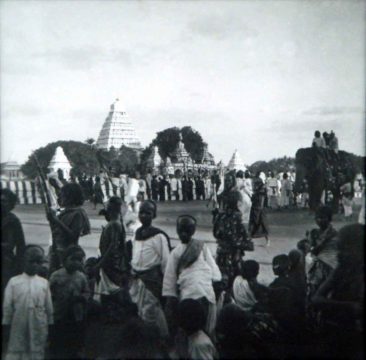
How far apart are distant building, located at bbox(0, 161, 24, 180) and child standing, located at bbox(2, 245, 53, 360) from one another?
3.07ft

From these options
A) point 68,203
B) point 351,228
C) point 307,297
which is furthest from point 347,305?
point 68,203

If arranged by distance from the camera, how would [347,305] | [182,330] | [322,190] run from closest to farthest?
1. [347,305]
2. [182,330]
3. [322,190]

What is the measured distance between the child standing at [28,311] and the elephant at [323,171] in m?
2.51

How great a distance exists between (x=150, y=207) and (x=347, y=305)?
206cm

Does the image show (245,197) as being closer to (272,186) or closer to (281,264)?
(272,186)

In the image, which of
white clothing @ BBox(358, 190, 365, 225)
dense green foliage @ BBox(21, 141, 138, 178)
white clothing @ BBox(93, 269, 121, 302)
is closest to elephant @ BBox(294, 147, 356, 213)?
white clothing @ BBox(358, 190, 365, 225)

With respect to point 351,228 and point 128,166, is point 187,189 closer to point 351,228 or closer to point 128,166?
point 128,166

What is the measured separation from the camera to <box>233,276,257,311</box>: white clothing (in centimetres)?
572

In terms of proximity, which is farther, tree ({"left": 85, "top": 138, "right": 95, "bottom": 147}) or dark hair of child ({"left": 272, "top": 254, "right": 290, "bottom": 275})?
tree ({"left": 85, "top": 138, "right": 95, "bottom": 147})

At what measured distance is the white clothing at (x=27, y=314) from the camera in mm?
5348

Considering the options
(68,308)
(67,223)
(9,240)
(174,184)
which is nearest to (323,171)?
(174,184)

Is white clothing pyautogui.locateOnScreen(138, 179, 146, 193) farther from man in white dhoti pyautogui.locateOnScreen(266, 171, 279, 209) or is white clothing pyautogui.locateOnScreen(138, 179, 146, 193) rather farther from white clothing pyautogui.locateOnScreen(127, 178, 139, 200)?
man in white dhoti pyautogui.locateOnScreen(266, 171, 279, 209)

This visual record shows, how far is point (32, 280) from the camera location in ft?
17.7

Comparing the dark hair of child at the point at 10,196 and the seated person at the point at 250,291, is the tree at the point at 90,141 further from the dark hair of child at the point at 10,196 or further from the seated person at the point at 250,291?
the seated person at the point at 250,291
